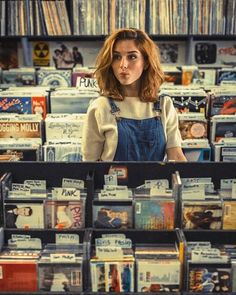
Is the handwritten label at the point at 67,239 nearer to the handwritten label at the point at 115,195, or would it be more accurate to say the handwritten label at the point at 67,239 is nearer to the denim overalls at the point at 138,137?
the handwritten label at the point at 115,195

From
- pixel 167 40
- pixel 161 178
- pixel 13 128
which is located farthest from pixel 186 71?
pixel 161 178

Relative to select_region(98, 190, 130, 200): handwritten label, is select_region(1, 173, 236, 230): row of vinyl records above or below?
below

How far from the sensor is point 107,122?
5.98 feet

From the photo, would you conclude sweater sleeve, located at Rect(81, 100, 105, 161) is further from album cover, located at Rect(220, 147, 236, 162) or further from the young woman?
album cover, located at Rect(220, 147, 236, 162)

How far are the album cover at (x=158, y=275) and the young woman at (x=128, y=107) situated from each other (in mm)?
684

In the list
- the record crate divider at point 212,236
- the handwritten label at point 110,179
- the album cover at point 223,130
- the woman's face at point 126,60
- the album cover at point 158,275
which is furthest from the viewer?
the album cover at point 223,130

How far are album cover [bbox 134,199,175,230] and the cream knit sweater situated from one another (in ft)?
1.69

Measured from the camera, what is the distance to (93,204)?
137 centimetres

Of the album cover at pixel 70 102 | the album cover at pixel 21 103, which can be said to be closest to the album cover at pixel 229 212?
the album cover at pixel 70 102

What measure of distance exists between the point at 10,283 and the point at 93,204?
311 mm

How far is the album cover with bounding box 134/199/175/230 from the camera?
4.48ft

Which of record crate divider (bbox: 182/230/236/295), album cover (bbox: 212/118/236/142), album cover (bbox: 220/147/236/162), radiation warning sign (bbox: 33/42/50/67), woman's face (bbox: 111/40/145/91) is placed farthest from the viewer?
radiation warning sign (bbox: 33/42/50/67)

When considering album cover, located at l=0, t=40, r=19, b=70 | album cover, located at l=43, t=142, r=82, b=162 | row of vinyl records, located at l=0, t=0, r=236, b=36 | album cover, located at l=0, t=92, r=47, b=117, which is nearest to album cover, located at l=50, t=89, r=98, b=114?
album cover, located at l=0, t=92, r=47, b=117

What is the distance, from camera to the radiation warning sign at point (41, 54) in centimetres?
443
